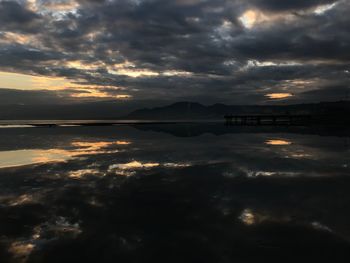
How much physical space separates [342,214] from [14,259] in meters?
9.52

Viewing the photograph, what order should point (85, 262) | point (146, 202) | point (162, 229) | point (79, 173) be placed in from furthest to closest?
point (79, 173)
point (146, 202)
point (162, 229)
point (85, 262)

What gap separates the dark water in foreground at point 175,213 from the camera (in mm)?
7535

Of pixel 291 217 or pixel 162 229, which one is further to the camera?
pixel 291 217

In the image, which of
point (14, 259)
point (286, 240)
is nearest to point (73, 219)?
point (14, 259)

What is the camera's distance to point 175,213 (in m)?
10.6

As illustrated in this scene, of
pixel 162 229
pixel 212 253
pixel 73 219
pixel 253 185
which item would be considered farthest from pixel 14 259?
pixel 253 185

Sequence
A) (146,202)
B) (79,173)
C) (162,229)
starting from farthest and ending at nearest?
(79,173) < (146,202) < (162,229)

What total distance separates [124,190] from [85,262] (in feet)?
22.7

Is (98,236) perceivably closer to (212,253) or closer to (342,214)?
(212,253)

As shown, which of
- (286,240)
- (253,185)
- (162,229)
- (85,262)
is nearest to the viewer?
(85,262)

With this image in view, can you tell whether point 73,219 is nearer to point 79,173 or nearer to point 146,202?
point 146,202

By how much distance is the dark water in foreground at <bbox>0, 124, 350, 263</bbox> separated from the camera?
24.7ft

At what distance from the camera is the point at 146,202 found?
12.0 metres

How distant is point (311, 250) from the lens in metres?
7.57
